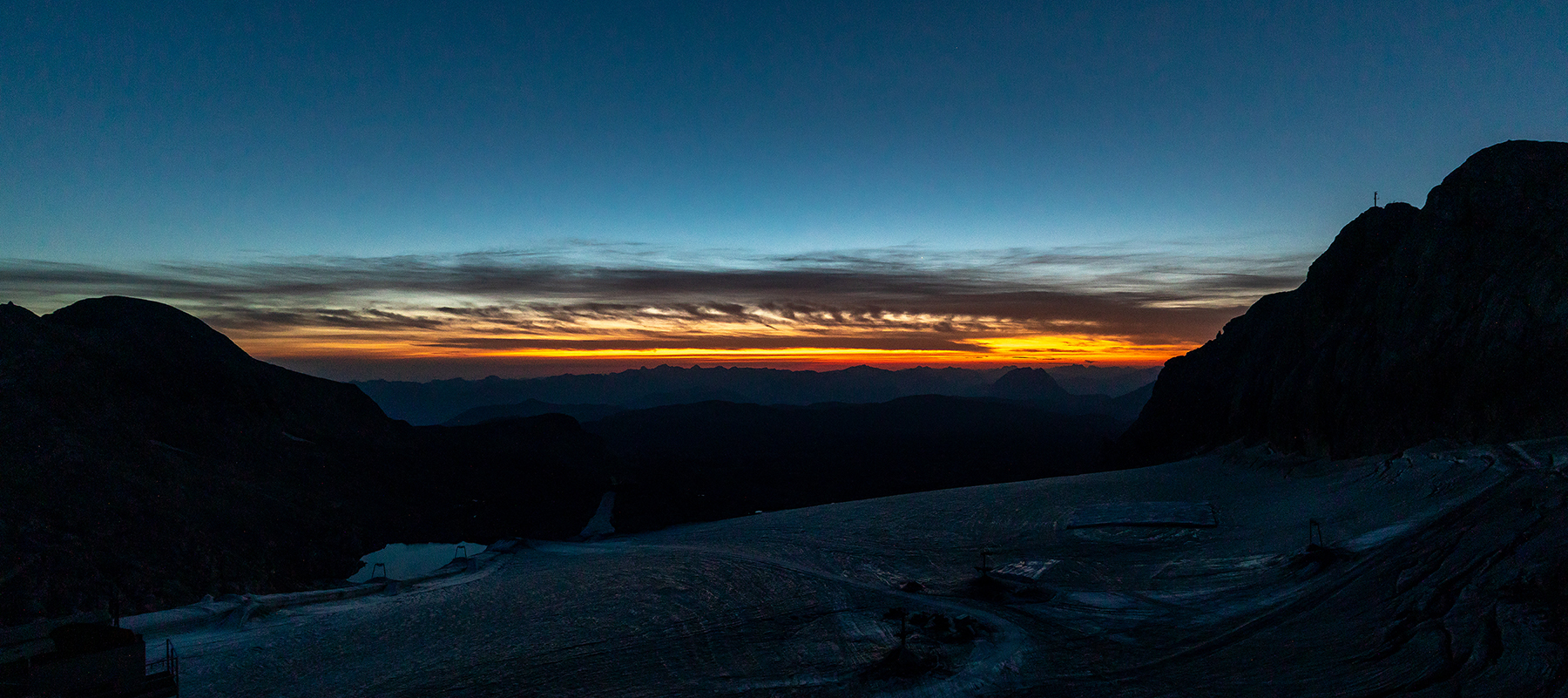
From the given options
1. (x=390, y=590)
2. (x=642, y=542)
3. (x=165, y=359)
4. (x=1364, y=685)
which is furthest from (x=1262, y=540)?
(x=165, y=359)

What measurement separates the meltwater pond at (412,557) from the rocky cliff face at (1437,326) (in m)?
64.5

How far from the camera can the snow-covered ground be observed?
60.1 ft

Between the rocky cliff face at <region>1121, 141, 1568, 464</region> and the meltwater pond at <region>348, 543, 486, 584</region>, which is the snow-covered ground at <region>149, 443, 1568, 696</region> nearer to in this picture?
the rocky cliff face at <region>1121, 141, 1568, 464</region>

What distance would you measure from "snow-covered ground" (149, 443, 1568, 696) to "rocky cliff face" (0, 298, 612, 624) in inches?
933

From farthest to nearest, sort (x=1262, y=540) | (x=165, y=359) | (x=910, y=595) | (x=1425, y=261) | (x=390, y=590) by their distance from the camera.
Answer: (x=165, y=359), (x=1425, y=261), (x=390, y=590), (x=1262, y=540), (x=910, y=595)

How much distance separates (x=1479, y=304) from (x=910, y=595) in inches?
1478

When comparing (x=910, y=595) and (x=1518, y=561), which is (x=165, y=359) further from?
(x=1518, y=561)

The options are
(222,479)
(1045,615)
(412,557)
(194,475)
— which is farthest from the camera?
(412,557)

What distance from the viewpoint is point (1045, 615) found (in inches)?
932

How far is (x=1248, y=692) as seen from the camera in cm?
1736

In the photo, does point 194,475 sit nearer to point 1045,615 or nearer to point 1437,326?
point 1045,615

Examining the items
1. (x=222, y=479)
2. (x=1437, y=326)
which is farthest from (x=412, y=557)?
(x=1437, y=326)

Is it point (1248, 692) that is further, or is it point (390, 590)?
point (390, 590)

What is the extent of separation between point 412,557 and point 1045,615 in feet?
208
